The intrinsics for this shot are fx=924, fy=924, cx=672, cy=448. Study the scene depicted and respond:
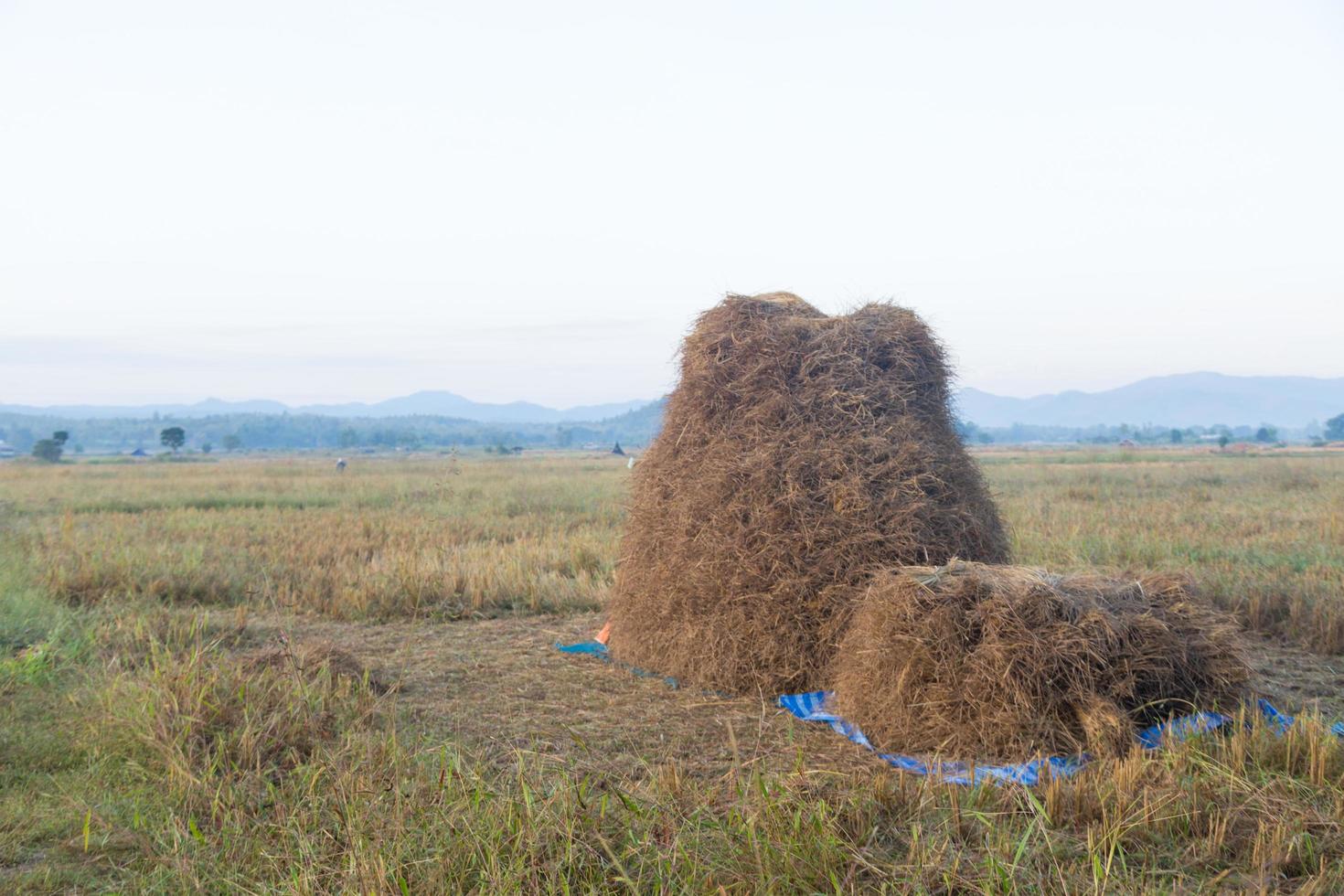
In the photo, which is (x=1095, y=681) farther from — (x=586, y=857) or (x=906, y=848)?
(x=586, y=857)

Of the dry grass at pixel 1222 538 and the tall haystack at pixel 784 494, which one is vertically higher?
the tall haystack at pixel 784 494

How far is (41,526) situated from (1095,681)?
15199mm

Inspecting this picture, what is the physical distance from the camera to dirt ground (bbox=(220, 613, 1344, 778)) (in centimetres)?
463

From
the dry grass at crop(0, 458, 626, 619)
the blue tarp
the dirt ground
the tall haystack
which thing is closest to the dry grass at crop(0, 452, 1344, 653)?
the dry grass at crop(0, 458, 626, 619)

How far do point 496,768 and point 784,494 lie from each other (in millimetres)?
2444

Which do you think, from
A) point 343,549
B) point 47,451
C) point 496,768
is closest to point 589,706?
point 496,768

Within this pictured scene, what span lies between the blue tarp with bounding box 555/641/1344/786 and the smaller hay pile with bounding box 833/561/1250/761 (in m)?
0.08

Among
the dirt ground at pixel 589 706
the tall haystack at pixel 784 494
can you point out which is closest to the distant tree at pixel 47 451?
the dirt ground at pixel 589 706

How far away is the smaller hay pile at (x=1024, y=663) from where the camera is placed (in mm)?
4438

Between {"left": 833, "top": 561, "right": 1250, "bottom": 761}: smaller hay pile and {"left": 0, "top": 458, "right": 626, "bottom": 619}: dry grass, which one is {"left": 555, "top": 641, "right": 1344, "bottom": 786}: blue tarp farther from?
{"left": 0, "top": 458, "right": 626, "bottom": 619}: dry grass

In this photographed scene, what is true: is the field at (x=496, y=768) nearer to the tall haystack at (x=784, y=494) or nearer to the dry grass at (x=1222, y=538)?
the dry grass at (x=1222, y=538)

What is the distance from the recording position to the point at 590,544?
37.7 ft

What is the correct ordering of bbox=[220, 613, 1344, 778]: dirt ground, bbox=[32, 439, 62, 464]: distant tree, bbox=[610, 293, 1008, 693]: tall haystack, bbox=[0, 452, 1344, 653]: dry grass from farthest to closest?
bbox=[32, 439, 62, 464]: distant tree → bbox=[0, 452, 1344, 653]: dry grass → bbox=[610, 293, 1008, 693]: tall haystack → bbox=[220, 613, 1344, 778]: dirt ground

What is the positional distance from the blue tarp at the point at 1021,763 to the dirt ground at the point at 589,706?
0.08 meters
